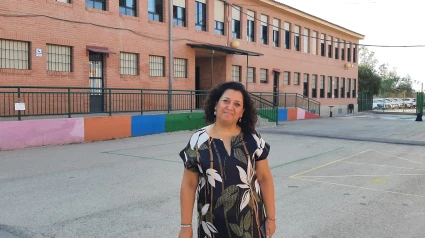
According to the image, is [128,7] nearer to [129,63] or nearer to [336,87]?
[129,63]

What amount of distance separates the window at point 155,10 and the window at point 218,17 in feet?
15.8

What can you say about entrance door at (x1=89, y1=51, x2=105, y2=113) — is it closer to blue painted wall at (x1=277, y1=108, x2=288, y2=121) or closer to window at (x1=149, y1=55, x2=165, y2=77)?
window at (x1=149, y1=55, x2=165, y2=77)

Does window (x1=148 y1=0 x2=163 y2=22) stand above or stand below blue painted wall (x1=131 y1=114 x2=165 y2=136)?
above

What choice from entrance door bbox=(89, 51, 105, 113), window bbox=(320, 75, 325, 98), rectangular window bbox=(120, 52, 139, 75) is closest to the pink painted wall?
entrance door bbox=(89, 51, 105, 113)

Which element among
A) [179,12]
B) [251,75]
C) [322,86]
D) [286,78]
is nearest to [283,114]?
[251,75]

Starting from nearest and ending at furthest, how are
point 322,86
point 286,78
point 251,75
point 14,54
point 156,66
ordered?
point 14,54 → point 156,66 → point 251,75 → point 286,78 → point 322,86

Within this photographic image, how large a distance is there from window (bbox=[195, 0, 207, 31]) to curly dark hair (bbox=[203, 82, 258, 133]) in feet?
68.3

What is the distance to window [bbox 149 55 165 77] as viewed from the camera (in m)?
20.4

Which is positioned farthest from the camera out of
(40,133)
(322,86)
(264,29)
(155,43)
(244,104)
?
(322,86)

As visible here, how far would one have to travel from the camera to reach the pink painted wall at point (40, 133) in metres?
11.9

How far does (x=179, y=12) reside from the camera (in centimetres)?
2219

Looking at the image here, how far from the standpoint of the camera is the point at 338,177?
8438mm

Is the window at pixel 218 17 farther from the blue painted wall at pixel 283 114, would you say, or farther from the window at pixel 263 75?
the blue painted wall at pixel 283 114

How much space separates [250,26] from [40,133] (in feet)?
61.8
